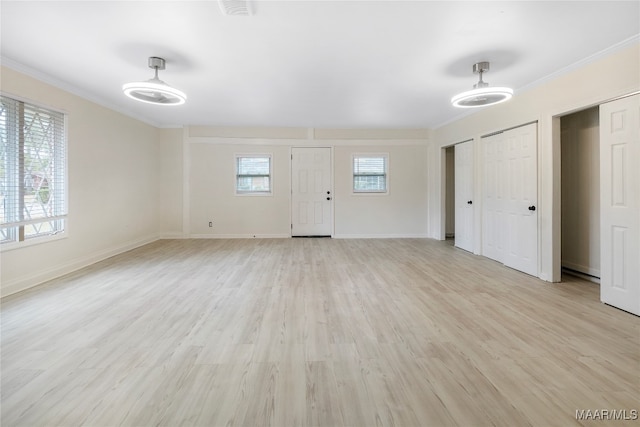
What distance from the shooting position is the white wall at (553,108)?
9.23ft

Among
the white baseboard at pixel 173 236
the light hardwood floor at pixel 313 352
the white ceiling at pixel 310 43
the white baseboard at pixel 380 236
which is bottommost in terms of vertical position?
the light hardwood floor at pixel 313 352

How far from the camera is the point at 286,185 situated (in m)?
6.94

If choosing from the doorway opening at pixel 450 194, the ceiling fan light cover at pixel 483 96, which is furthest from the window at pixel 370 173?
the ceiling fan light cover at pixel 483 96

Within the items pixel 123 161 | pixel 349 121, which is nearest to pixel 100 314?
pixel 123 161

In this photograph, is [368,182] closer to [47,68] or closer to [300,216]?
[300,216]

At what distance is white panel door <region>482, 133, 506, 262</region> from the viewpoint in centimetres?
452

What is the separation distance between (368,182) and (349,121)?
1611 mm

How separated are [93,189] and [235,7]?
388 centimetres

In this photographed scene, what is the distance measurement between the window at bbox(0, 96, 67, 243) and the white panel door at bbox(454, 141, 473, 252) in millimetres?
6460

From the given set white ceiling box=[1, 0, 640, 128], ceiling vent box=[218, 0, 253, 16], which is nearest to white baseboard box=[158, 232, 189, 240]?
white ceiling box=[1, 0, 640, 128]

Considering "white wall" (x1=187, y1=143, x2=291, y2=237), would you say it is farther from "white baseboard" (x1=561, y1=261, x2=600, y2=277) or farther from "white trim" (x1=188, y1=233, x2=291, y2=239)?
"white baseboard" (x1=561, y1=261, x2=600, y2=277)

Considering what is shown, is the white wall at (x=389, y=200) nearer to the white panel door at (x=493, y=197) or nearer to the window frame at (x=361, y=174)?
the window frame at (x=361, y=174)

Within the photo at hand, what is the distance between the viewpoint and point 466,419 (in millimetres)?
1411

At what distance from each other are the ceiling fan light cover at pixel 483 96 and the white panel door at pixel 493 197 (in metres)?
1.13
